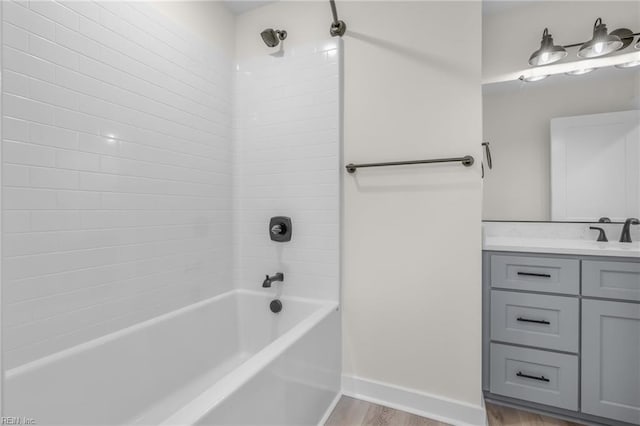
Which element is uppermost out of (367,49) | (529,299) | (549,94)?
(367,49)

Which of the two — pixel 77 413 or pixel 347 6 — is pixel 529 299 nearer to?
pixel 347 6

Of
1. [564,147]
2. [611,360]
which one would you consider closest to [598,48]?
[564,147]

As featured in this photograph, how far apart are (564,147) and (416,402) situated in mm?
1688

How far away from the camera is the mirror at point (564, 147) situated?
1.82 m

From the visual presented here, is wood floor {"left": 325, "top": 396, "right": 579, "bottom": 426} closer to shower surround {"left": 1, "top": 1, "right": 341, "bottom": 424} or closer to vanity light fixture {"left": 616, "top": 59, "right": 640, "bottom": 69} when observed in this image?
shower surround {"left": 1, "top": 1, "right": 341, "bottom": 424}

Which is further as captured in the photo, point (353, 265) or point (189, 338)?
point (353, 265)

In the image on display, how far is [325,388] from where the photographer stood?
1.72 meters

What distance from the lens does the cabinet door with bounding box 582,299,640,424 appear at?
1.53 m

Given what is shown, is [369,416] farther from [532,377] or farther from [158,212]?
[158,212]

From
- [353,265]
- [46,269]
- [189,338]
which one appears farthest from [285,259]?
[46,269]

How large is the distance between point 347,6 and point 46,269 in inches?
77.6

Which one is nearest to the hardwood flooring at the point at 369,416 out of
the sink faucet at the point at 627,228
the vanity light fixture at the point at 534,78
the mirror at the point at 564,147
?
the mirror at the point at 564,147

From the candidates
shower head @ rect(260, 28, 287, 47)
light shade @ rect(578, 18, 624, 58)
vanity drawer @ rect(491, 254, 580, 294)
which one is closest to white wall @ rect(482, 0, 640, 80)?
light shade @ rect(578, 18, 624, 58)

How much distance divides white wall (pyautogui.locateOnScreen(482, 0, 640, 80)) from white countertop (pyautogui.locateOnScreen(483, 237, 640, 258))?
39.4 inches
